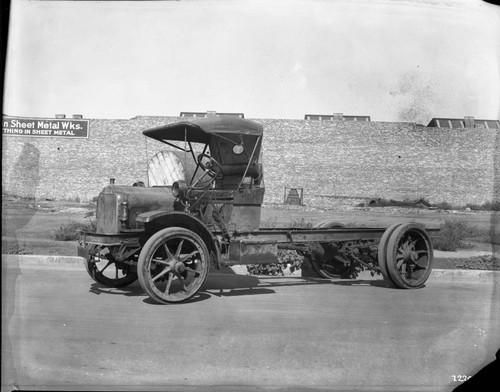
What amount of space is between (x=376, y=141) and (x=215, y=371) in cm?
3624

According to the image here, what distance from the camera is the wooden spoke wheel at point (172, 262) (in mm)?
6465

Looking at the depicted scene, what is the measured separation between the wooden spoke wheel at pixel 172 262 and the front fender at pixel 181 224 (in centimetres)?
20

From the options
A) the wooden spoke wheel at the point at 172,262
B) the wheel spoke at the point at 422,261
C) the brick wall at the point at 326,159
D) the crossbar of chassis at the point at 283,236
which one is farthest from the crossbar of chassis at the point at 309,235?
the brick wall at the point at 326,159

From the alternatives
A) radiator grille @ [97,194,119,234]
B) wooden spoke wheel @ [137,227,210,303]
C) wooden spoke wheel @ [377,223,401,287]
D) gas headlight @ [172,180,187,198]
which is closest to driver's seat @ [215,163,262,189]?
gas headlight @ [172,180,187,198]

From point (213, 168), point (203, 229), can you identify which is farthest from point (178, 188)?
point (213, 168)

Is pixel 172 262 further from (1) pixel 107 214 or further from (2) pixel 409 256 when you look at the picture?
(2) pixel 409 256

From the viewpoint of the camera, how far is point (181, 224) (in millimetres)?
7105

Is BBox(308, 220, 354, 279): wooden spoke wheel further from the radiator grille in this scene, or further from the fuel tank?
the radiator grille

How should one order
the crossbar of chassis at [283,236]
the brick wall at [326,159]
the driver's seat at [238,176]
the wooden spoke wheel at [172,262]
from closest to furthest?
the wooden spoke wheel at [172,262] → the crossbar of chassis at [283,236] → the driver's seat at [238,176] → the brick wall at [326,159]

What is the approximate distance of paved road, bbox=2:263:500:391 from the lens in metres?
3.81

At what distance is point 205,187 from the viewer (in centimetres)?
760

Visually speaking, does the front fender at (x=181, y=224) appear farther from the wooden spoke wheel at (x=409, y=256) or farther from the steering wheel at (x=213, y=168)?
the wooden spoke wheel at (x=409, y=256)

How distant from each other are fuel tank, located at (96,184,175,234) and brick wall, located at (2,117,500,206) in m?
28.2

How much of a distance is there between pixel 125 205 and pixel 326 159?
105 ft
